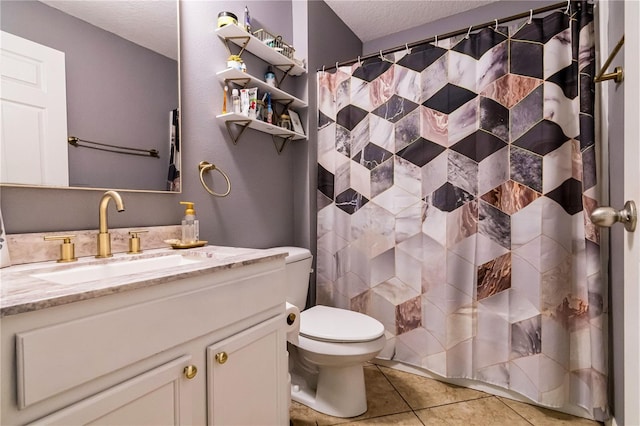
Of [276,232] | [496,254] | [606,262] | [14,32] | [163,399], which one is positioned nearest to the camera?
[163,399]

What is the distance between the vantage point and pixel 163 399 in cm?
75

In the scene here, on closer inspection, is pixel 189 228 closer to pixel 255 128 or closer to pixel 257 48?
pixel 255 128

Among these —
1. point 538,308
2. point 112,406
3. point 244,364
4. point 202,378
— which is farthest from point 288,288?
point 538,308

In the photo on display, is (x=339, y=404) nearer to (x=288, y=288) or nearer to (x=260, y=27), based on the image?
(x=288, y=288)

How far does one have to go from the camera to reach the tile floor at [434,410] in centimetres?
147

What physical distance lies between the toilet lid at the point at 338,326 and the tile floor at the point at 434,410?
0.42 m

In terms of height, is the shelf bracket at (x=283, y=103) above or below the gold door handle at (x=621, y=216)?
above

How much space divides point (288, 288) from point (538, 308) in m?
1.22

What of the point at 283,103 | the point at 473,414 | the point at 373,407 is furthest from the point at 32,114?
the point at 473,414

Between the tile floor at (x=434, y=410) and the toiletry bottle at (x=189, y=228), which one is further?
the tile floor at (x=434, y=410)

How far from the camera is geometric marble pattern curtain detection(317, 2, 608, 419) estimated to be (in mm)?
1452

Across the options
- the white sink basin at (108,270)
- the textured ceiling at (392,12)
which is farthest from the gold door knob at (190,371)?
the textured ceiling at (392,12)

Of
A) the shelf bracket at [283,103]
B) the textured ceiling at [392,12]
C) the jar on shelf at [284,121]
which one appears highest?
the textured ceiling at [392,12]

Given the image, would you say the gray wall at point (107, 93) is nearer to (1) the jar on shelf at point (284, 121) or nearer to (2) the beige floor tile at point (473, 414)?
(1) the jar on shelf at point (284, 121)
